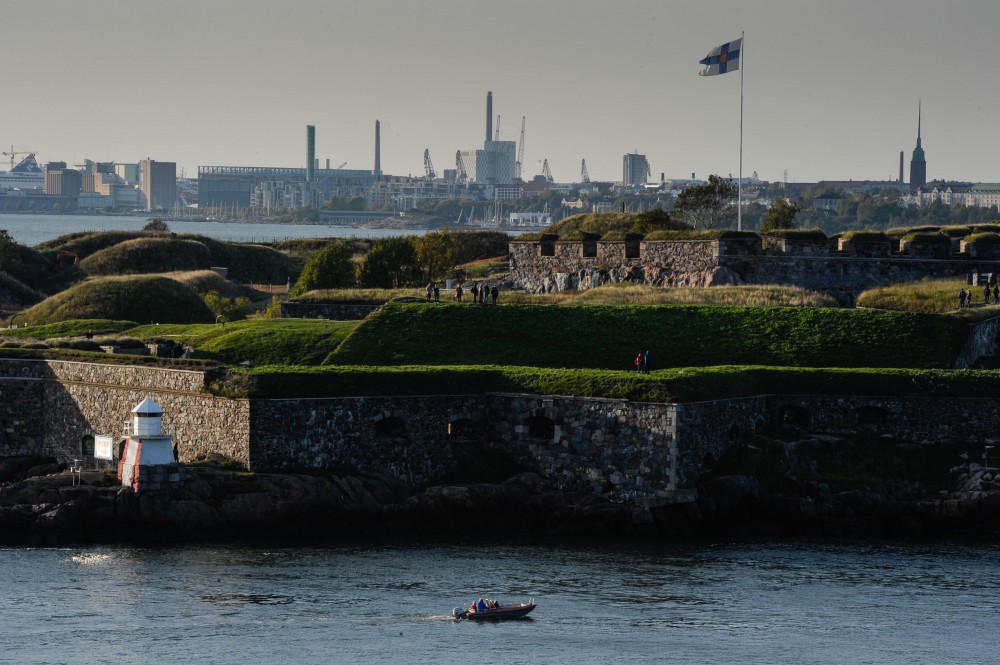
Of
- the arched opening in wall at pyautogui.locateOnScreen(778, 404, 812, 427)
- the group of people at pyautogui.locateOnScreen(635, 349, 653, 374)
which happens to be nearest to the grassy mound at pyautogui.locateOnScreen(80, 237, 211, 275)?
the group of people at pyautogui.locateOnScreen(635, 349, 653, 374)

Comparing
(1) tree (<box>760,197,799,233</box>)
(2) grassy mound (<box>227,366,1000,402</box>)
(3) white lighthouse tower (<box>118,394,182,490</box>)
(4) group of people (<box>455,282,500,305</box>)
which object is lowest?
(3) white lighthouse tower (<box>118,394,182,490</box>)

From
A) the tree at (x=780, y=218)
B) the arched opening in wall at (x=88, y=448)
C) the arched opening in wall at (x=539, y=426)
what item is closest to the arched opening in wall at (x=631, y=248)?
the arched opening in wall at (x=539, y=426)

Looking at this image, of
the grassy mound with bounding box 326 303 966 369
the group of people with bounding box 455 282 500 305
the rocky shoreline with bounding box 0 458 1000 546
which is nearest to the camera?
the rocky shoreline with bounding box 0 458 1000 546

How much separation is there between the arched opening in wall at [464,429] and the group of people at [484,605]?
42.6ft

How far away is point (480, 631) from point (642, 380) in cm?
1368

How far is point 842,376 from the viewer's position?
51.9 meters

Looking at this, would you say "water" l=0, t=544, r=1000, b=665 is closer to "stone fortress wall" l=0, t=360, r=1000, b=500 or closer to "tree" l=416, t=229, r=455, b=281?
"stone fortress wall" l=0, t=360, r=1000, b=500

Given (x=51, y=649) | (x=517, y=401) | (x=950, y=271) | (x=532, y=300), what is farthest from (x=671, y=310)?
(x=51, y=649)

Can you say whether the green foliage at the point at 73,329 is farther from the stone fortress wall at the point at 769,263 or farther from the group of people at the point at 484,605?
the group of people at the point at 484,605

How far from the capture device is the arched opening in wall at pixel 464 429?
50.6 meters

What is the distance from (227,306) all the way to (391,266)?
30.0 ft

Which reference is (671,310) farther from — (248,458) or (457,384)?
(248,458)

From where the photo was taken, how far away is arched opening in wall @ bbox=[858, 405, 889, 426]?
5156 cm

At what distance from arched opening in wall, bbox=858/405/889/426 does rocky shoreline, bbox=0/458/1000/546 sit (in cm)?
321
